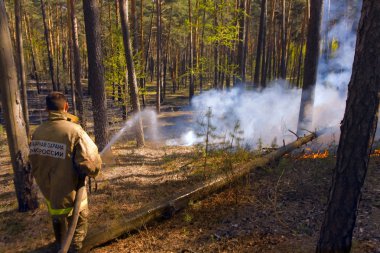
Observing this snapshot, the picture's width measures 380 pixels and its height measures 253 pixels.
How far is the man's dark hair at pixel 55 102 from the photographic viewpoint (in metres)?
3.49

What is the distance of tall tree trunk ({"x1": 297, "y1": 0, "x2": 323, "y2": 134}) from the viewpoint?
9.56 metres

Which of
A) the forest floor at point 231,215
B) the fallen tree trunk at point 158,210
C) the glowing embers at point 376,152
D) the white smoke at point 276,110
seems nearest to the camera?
the forest floor at point 231,215

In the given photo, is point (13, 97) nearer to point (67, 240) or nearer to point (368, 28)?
point (67, 240)

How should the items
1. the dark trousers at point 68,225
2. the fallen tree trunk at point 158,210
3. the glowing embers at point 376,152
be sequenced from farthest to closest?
1. the glowing embers at point 376,152
2. the fallen tree trunk at point 158,210
3. the dark trousers at point 68,225

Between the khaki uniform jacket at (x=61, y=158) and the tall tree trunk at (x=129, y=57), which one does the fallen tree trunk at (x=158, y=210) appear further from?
the tall tree trunk at (x=129, y=57)

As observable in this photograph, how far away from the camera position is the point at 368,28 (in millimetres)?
2865

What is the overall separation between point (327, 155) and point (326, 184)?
211 centimetres

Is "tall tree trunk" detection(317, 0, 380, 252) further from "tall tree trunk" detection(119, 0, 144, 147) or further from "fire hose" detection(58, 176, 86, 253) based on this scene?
"tall tree trunk" detection(119, 0, 144, 147)

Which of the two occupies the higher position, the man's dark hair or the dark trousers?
the man's dark hair

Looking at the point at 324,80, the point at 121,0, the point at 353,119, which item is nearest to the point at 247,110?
the point at 324,80

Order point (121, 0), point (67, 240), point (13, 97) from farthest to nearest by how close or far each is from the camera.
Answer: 1. point (121, 0)
2. point (13, 97)
3. point (67, 240)

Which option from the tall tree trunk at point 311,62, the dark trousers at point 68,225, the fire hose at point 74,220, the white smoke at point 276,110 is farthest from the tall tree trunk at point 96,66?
the tall tree trunk at point 311,62

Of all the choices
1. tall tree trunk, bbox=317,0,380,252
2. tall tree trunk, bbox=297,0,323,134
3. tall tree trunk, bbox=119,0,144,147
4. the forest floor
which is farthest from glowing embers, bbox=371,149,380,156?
tall tree trunk, bbox=119,0,144,147

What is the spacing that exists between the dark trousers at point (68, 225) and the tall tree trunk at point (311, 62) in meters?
8.40
